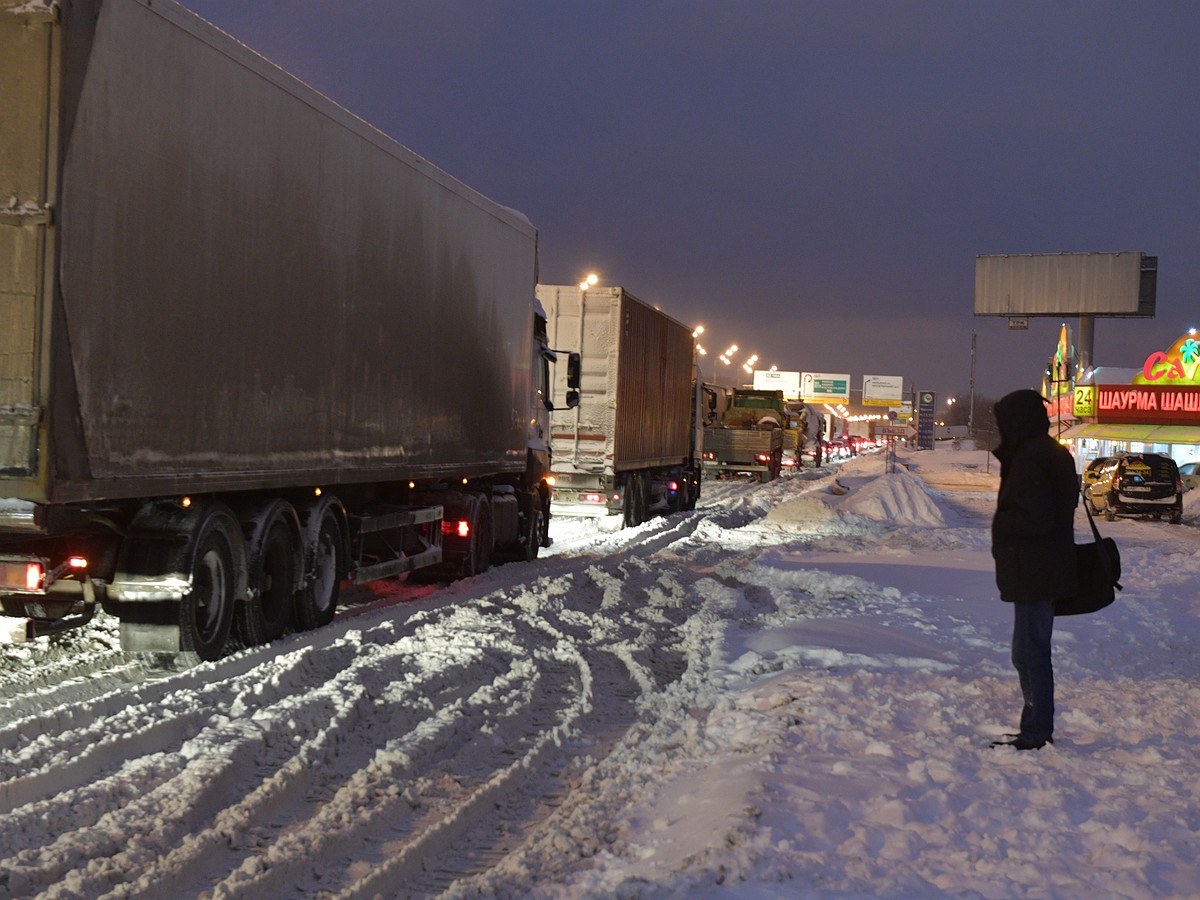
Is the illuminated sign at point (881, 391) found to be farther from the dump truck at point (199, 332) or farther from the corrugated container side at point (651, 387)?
the dump truck at point (199, 332)

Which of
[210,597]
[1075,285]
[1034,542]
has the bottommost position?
[210,597]

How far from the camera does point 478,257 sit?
47.5 ft

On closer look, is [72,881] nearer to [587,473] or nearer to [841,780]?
[841,780]

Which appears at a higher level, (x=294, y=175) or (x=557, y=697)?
(x=294, y=175)

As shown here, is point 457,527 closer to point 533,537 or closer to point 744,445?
point 533,537

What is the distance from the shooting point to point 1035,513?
22.4 feet

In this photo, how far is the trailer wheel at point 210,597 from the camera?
343 inches

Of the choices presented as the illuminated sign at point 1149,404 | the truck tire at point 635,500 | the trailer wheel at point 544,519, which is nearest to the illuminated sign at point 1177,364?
the illuminated sign at point 1149,404

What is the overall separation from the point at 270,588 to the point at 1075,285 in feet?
303

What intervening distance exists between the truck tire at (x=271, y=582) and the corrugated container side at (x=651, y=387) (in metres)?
13.1

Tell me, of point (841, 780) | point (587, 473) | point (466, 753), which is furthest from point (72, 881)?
point (587, 473)

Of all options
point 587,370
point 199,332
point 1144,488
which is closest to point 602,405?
point 587,370

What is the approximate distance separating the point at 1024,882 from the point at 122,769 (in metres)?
4.00

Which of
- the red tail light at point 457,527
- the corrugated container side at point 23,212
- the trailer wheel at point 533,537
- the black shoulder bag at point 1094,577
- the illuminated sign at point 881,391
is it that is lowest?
the trailer wheel at point 533,537
